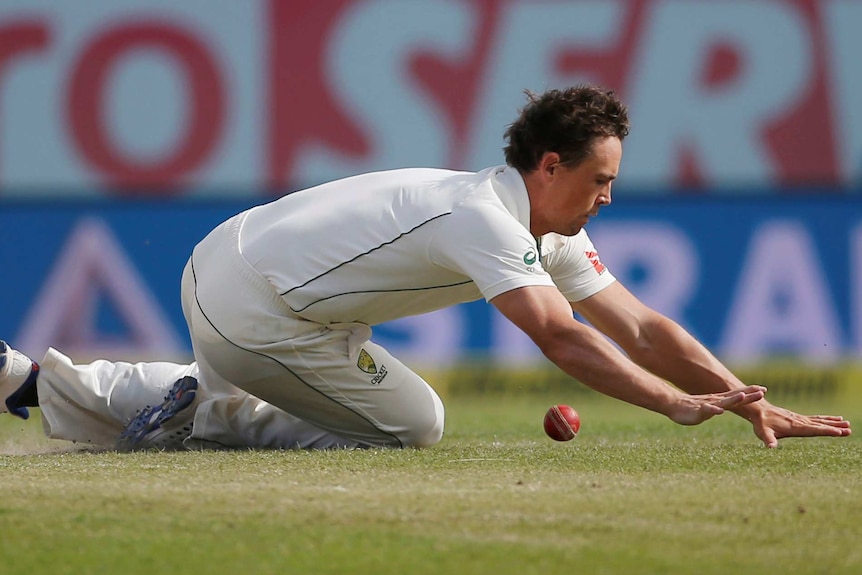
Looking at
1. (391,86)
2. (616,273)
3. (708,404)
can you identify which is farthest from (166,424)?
(391,86)

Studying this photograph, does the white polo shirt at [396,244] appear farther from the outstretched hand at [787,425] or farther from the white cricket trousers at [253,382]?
the outstretched hand at [787,425]

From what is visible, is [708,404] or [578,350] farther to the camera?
[578,350]

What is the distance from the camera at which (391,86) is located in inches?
396

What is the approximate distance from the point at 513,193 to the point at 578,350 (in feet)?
2.04

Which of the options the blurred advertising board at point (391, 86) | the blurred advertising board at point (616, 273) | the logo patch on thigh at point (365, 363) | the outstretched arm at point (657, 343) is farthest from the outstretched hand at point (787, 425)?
the blurred advertising board at point (391, 86)

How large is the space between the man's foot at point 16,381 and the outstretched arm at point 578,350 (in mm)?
1875

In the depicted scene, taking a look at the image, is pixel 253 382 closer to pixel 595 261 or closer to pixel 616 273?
pixel 595 261

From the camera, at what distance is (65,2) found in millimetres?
10133

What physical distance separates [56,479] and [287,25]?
21.9 feet

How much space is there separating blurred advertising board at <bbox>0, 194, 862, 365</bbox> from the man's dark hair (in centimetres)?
504

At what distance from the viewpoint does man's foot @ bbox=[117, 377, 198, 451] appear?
4.77m

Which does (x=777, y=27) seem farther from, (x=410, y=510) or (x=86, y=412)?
(x=410, y=510)

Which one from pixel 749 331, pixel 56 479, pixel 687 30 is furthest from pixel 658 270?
pixel 56 479

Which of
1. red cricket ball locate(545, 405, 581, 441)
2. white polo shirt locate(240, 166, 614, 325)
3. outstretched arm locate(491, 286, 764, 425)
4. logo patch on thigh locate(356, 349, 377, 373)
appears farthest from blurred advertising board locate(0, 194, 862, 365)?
outstretched arm locate(491, 286, 764, 425)
